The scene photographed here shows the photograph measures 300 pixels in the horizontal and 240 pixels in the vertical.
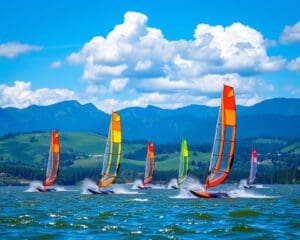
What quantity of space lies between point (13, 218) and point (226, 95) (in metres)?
33.4

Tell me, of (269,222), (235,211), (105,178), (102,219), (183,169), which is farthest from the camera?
(183,169)

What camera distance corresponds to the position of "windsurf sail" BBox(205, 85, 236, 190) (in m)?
75.4

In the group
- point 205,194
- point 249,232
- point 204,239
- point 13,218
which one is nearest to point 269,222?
point 249,232

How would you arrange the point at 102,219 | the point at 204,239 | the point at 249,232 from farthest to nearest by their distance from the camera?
the point at 102,219 < the point at 249,232 < the point at 204,239

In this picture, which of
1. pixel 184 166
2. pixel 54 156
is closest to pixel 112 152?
pixel 54 156

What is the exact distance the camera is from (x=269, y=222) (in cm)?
4456

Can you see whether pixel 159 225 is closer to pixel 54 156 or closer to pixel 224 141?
pixel 224 141

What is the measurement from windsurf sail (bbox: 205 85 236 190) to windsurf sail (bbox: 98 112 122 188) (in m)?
30.3

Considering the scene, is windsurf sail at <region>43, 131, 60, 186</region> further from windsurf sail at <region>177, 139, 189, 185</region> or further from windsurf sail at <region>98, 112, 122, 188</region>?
windsurf sail at <region>177, 139, 189, 185</region>

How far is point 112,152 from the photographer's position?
105 m

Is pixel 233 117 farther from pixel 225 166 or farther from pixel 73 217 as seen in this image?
pixel 73 217

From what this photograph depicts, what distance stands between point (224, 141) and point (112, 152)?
1274 inches

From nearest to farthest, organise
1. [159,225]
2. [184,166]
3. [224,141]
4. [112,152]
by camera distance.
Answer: [159,225] → [224,141] → [112,152] → [184,166]

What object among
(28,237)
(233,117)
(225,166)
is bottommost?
(28,237)
